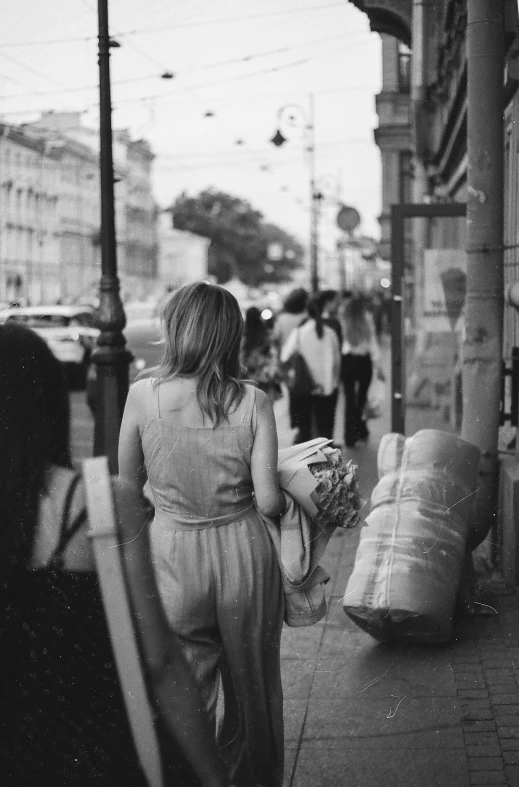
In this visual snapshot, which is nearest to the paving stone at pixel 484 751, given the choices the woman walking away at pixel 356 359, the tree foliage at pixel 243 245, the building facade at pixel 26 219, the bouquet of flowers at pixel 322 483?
the bouquet of flowers at pixel 322 483

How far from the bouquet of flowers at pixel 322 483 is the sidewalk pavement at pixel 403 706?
3.68 ft

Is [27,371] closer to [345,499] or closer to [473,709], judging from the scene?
[345,499]

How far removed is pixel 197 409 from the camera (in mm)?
3465

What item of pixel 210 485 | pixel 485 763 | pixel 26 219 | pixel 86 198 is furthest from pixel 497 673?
pixel 86 198

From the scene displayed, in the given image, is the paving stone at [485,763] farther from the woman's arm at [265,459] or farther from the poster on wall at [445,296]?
the poster on wall at [445,296]

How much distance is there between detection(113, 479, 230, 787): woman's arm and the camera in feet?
10.1

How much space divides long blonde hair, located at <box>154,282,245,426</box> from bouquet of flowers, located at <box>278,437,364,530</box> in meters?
0.30

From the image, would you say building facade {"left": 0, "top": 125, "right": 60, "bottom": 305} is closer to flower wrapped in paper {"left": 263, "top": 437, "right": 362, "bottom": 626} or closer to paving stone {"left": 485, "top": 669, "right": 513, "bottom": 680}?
flower wrapped in paper {"left": 263, "top": 437, "right": 362, "bottom": 626}

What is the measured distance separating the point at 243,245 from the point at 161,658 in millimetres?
87016

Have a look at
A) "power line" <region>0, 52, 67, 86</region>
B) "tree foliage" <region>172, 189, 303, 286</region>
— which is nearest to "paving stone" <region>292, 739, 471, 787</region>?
"power line" <region>0, 52, 67, 86</region>

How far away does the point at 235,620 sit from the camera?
11.8 ft

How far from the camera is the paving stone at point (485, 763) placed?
4.25 meters

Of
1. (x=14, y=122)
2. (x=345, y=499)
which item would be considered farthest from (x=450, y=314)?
(x=345, y=499)

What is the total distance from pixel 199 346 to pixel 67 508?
709mm
